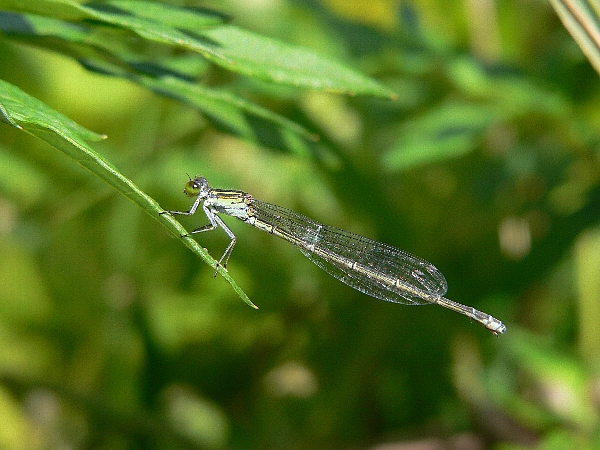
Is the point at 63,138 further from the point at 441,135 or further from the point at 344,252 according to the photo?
the point at 344,252

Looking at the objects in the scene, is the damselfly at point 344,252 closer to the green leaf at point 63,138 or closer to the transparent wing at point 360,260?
the transparent wing at point 360,260

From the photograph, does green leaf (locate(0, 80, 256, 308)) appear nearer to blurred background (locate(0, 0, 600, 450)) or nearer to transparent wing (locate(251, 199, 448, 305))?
blurred background (locate(0, 0, 600, 450))

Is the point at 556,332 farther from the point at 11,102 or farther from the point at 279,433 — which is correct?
the point at 11,102

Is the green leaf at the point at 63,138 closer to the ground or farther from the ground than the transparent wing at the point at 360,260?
closer to the ground

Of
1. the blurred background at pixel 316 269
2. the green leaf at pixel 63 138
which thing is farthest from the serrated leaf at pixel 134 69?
the blurred background at pixel 316 269

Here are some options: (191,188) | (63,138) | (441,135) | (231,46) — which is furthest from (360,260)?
(63,138)

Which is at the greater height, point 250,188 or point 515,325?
point 515,325

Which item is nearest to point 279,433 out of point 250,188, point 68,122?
point 250,188
